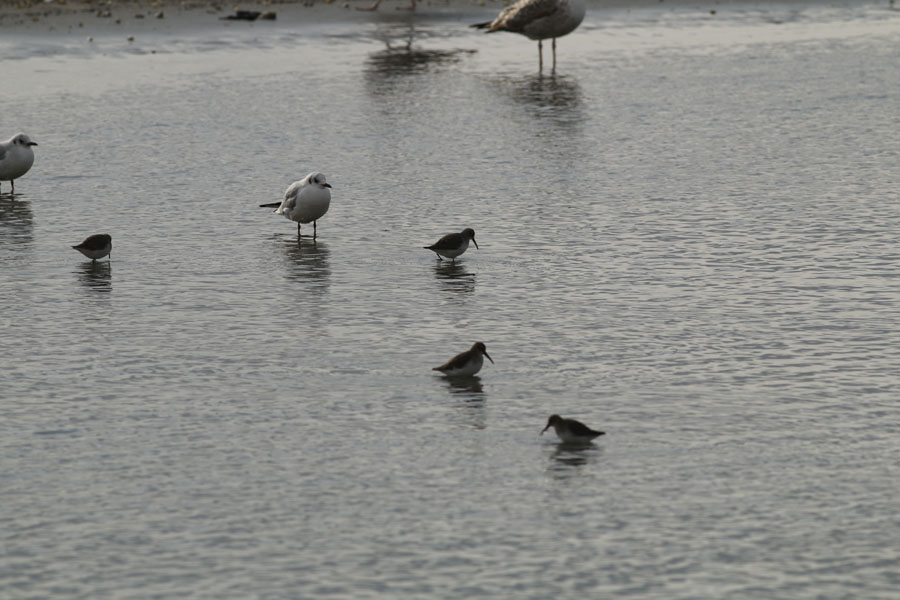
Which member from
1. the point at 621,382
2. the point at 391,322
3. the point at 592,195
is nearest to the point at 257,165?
the point at 592,195

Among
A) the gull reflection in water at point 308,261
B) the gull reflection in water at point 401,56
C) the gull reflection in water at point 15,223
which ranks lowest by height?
the gull reflection in water at point 308,261

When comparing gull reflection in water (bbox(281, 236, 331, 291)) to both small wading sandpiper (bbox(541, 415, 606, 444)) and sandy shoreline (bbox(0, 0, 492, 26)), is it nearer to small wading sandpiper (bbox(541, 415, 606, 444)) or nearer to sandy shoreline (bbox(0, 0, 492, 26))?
small wading sandpiper (bbox(541, 415, 606, 444))

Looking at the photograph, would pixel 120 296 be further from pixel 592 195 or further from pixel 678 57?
pixel 678 57

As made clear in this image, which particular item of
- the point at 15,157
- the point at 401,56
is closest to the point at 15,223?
the point at 15,157

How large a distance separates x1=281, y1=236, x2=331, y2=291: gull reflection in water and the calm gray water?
69 mm

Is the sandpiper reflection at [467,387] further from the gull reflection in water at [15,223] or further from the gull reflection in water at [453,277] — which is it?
the gull reflection in water at [15,223]

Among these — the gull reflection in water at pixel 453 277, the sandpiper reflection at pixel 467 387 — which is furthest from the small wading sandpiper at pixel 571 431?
the gull reflection in water at pixel 453 277

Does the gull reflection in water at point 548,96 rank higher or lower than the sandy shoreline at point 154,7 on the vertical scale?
lower

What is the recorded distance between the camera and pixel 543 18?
41.8 m

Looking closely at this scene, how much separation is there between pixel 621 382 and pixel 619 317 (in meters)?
2.38

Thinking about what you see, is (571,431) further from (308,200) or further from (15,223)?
(15,223)

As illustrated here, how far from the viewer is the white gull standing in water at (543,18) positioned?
4131cm

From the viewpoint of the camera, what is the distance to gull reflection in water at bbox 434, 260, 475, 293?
1820cm

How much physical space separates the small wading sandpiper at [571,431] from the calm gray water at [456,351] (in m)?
0.29
